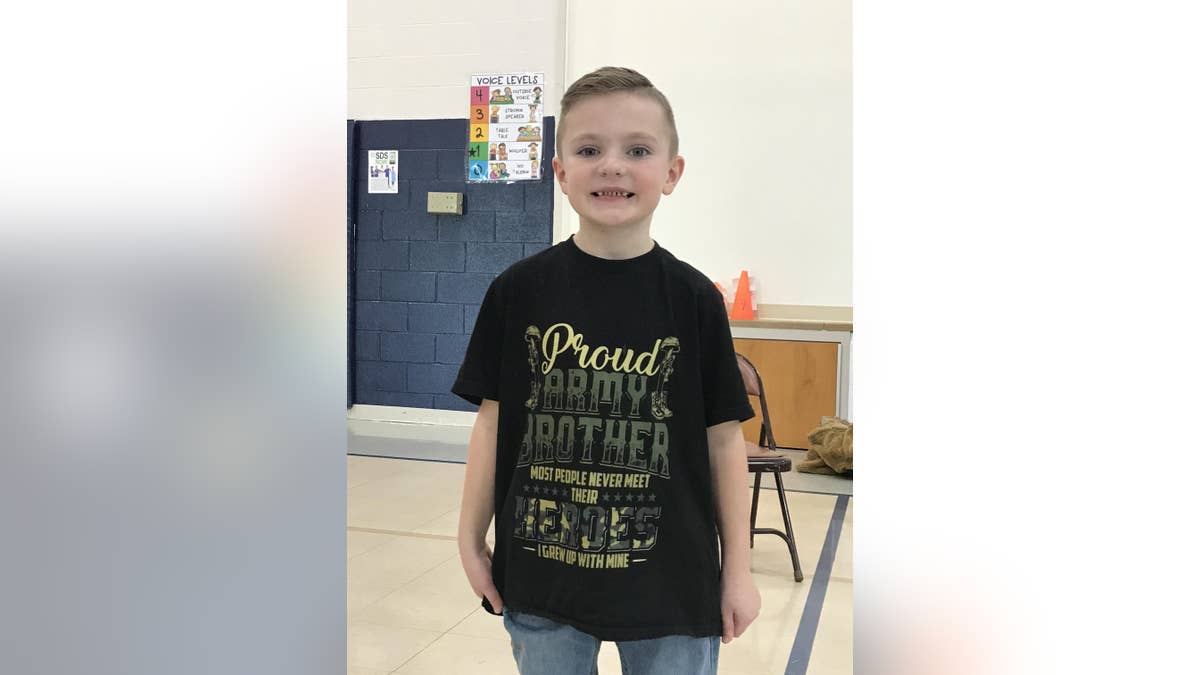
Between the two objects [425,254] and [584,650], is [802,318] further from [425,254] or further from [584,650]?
[584,650]

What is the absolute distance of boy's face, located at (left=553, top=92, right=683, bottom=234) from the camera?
3.25 feet

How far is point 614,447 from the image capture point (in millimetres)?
1059

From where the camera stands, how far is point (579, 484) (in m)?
1.06

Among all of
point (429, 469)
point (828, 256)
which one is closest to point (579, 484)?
point (429, 469)

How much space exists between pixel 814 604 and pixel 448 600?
1.11 m

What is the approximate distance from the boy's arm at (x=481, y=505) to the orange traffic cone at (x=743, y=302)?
15.4 ft

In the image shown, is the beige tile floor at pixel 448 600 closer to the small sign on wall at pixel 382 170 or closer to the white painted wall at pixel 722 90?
the white painted wall at pixel 722 90

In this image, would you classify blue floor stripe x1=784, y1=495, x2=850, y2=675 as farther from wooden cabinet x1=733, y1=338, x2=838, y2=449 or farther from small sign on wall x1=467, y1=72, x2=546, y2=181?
small sign on wall x1=467, y1=72, x2=546, y2=181

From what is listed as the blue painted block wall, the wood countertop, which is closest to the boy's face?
the wood countertop

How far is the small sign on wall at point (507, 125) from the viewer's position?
613cm

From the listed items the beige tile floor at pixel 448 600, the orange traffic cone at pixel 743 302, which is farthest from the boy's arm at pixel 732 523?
the orange traffic cone at pixel 743 302
